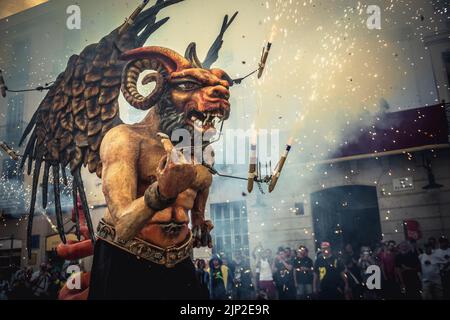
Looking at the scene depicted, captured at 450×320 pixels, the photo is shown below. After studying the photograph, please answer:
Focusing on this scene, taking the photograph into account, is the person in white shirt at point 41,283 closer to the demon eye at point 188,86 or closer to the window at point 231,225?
the window at point 231,225

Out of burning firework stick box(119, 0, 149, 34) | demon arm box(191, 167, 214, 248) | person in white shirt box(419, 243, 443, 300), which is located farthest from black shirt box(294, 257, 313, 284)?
burning firework stick box(119, 0, 149, 34)

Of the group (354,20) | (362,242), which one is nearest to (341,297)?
(362,242)

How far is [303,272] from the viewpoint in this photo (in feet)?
17.8

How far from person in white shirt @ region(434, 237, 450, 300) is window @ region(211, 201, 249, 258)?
2.87 meters

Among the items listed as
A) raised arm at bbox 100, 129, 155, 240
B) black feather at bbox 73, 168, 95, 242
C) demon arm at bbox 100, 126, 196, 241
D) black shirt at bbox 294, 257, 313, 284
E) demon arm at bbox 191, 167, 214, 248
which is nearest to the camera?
demon arm at bbox 100, 126, 196, 241

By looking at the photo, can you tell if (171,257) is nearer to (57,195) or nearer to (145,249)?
(145,249)

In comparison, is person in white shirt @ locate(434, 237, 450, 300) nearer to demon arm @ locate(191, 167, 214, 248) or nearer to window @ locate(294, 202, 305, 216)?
window @ locate(294, 202, 305, 216)

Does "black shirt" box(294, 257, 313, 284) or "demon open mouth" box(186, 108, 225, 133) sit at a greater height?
"demon open mouth" box(186, 108, 225, 133)

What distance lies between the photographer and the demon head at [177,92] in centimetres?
224

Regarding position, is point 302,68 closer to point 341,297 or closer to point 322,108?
point 322,108

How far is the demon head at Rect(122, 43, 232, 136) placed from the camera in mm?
2236

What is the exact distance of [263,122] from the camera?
531cm

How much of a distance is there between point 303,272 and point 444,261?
1896 millimetres

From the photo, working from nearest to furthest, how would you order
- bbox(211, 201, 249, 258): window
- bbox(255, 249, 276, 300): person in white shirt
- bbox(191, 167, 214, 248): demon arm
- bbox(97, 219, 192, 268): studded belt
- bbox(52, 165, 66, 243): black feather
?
1. bbox(97, 219, 192, 268): studded belt
2. bbox(191, 167, 214, 248): demon arm
3. bbox(52, 165, 66, 243): black feather
4. bbox(255, 249, 276, 300): person in white shirt
5. bbox(211, 201, 249, 258): window
